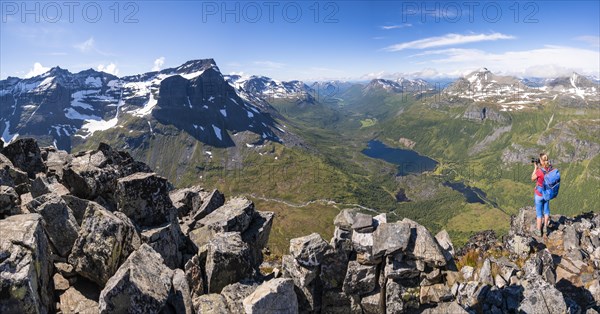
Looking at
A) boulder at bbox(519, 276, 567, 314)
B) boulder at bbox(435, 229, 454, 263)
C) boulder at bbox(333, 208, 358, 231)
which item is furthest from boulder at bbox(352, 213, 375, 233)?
boulder at bbox(519, 276, 567, 314)

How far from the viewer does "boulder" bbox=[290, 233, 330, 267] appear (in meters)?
17.8

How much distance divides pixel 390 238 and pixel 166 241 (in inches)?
519

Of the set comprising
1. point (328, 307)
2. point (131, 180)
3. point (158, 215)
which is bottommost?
point (328, 307)

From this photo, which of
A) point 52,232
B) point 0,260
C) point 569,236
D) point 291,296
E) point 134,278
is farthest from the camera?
point 569,236

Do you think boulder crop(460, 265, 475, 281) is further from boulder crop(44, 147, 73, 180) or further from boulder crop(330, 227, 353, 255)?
boulder crop(44, 147, 73, 180)

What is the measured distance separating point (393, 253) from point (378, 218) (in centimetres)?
299

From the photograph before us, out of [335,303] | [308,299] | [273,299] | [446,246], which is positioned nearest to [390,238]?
[446,246]

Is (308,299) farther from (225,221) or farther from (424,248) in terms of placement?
(225,221)

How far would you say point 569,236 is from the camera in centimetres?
2622

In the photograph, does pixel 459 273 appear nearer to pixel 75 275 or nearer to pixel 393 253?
pixel 393 253

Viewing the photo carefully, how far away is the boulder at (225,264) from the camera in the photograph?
16.2 metres

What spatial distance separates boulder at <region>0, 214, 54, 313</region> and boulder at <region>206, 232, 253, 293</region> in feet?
21.9

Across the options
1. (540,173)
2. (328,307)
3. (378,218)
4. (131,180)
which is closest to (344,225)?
(378,218)

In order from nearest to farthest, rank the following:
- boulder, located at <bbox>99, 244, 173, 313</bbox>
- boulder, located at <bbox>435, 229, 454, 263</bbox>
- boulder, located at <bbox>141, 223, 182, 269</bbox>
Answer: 1. boulder, located at <bbox>99, 244, 173, 313</bbox>
2. boulder, located at <bbox>141, 223, 182, 269</bbox>
3. boulder, located at <bbox>435, 229, 454, 263</bbox>
